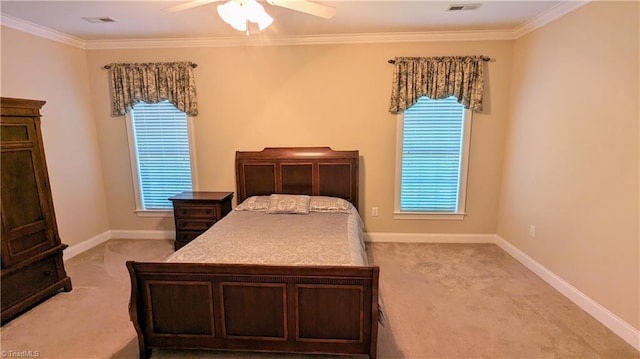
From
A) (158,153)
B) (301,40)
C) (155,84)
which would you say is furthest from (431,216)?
(155,84)

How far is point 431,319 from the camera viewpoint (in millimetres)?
2545

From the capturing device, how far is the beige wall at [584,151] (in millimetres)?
2250

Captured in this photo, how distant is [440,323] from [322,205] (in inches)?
65.1

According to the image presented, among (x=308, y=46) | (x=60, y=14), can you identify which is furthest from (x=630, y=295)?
(x=60, y=14)

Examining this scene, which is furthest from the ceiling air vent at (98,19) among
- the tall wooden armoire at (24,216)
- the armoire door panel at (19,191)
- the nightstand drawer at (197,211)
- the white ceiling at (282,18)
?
the nightstand drawer at (197,211)

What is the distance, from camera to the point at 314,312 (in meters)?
2.00

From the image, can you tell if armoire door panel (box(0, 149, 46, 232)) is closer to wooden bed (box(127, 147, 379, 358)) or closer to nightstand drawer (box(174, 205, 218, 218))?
nightstand drawer (box(174, 205, 218, 218))

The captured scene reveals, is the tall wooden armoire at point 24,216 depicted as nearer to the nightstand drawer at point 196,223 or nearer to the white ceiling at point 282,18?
the white ceiling at point 282,18

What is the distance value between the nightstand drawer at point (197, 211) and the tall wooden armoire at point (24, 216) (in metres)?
1.15

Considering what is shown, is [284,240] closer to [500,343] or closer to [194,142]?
[500,343]

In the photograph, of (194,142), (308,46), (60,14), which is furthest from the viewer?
(194,142)

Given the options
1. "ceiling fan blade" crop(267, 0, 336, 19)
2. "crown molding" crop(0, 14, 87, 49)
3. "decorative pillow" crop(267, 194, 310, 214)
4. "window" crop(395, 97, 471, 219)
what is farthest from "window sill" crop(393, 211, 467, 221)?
"crown molding" crop(0, 14, 87, 49)

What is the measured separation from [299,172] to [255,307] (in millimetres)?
2097

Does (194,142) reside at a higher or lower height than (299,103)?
lower
